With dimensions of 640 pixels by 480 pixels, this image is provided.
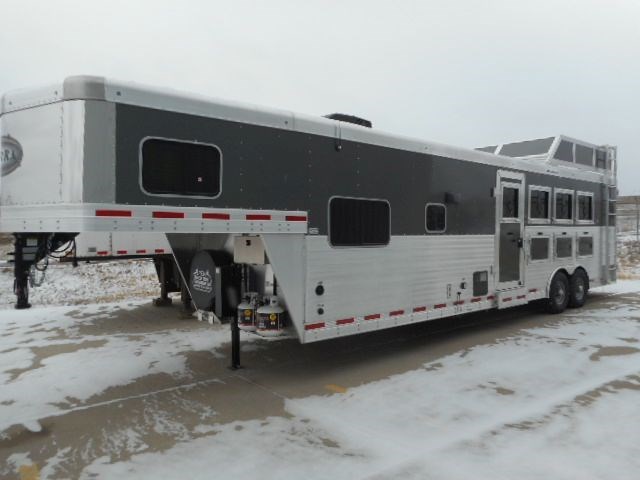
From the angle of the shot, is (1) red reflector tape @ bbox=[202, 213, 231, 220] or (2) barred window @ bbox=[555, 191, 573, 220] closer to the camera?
(1) red reflector tape @ bbox=[202, 213, 231, 220]

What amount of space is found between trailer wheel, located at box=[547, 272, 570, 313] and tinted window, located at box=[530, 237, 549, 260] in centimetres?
68

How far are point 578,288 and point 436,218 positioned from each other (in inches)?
193

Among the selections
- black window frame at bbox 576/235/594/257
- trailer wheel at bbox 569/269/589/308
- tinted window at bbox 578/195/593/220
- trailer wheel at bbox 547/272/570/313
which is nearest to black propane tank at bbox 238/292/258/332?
trailer wheel at bbox 547/272/570/313

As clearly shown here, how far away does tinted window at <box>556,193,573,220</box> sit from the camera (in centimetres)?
924

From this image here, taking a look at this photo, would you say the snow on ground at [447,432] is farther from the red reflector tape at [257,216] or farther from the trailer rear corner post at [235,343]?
the red reflector tape at [257,216]

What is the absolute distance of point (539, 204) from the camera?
8750mm

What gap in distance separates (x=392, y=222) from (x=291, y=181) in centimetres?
161

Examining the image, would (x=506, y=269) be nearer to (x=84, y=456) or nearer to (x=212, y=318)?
(x=212, y=318)

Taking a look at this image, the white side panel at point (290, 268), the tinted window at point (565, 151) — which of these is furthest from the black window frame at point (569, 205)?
the white side panel at point (290, 268)

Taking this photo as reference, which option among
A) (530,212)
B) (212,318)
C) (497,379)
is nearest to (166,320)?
(212,318)

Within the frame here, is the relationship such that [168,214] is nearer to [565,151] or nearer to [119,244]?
[119,244]

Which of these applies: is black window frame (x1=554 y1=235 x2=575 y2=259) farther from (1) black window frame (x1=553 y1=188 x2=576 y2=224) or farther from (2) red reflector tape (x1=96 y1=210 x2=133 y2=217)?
(2) red reflector tape (x1=96 y1=210 x2=133 y2=217)

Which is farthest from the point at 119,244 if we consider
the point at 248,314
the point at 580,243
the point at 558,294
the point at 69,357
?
the point at 580,243

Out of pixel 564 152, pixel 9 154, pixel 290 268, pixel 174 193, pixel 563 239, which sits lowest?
pixel 290 268
